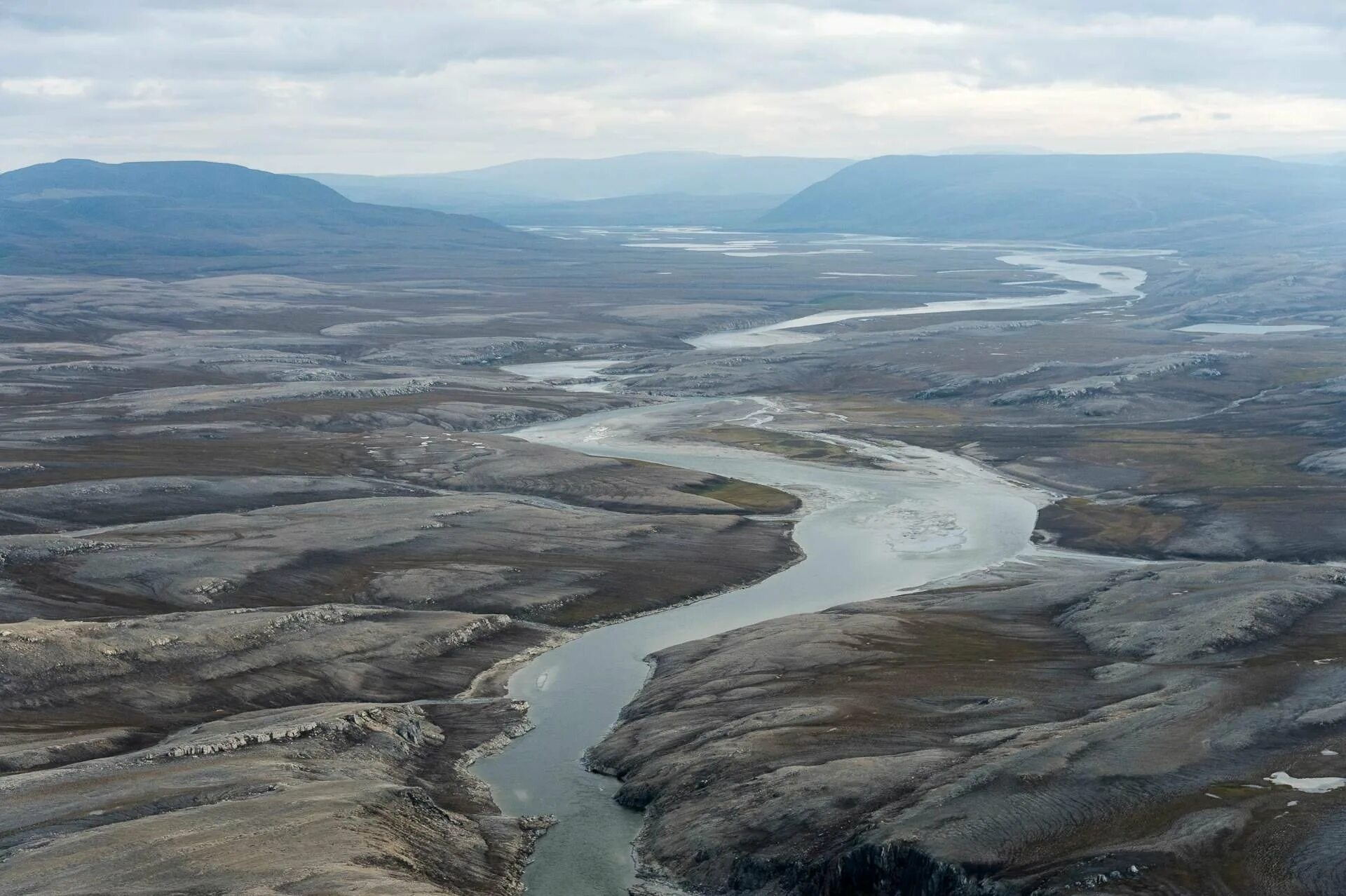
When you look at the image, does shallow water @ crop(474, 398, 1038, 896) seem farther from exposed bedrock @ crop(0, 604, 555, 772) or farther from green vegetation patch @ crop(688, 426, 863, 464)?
exposed bedrock @ crop(0, 604, 555, 772)

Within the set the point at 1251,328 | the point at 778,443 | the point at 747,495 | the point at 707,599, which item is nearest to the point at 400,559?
the point at 707,599

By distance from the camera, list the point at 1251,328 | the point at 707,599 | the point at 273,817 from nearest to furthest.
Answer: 1. the point at 273,817
2. the point at 707,599
3. the point at 1251,328

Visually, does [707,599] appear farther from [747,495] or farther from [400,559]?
[747,495]

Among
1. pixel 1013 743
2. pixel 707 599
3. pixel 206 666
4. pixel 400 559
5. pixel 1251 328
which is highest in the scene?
pixel 1013 743

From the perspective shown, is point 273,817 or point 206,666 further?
point 206,666

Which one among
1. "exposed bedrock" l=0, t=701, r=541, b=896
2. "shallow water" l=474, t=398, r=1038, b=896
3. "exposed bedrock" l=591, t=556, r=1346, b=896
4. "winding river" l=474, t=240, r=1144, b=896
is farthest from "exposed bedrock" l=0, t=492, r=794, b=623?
"exposed bedrock" l=0, t=701, r=541, b=896

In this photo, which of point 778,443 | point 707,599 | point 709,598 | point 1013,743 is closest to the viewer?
point 1013,743

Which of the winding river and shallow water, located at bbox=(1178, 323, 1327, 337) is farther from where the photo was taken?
shallow water, located at bbox=(1178, 323, 1327, 337)

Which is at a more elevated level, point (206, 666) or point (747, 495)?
point (206, 666)
